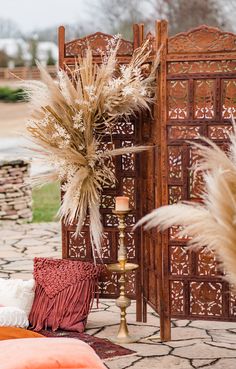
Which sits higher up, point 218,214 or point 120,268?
point 218,214

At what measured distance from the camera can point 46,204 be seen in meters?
15.5

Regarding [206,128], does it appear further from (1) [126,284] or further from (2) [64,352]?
(2) [64,352]

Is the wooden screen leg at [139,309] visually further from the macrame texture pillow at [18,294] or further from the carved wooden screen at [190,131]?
the macrame texture pillow at [18,294]

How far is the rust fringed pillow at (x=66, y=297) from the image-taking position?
661 centimetres

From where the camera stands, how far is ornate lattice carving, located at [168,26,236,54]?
6055mm

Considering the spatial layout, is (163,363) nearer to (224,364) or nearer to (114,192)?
(224,364)

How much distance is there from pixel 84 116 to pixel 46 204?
912 cm

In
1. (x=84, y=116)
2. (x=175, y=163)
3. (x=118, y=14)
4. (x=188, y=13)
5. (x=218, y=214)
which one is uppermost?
(x=118, y=14)

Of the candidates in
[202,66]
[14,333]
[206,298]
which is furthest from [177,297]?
[202,66]

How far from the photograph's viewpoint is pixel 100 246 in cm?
674

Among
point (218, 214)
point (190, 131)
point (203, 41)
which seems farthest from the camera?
point (190, 131)

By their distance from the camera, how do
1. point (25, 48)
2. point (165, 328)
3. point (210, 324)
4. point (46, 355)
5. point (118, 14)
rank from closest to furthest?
1. point (46, 355)
2. point (165, 328)
3. point (210, 324)
4. point (118, 14)
5. point (25, 48)

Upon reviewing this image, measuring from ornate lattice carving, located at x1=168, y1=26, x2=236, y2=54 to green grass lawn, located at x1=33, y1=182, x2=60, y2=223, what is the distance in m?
6.93

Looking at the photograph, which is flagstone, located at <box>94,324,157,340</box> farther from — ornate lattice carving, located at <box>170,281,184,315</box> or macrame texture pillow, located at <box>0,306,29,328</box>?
macrame texture pillow, located at <box>0,306,29,328</box>
